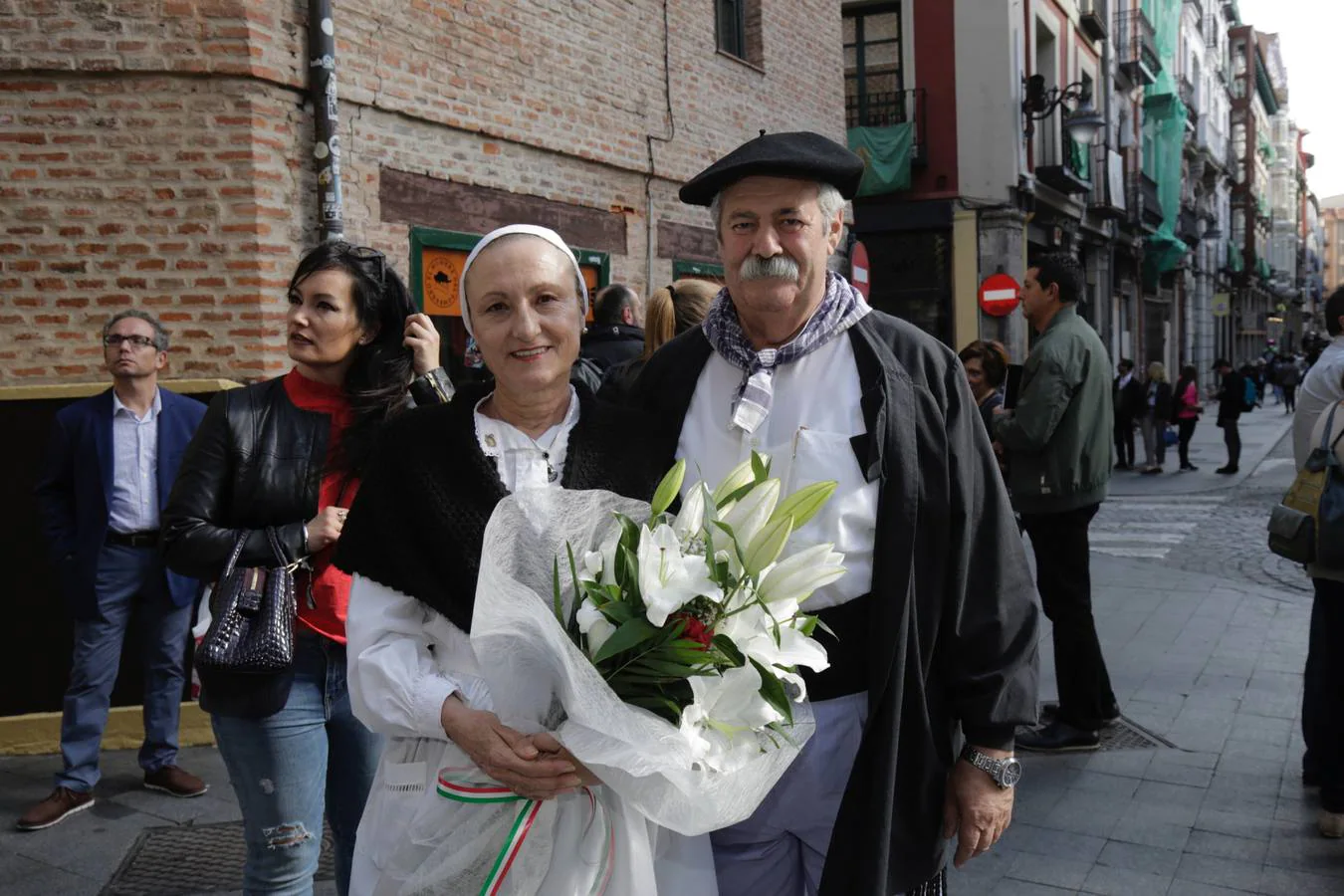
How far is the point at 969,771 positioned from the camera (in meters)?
2.22

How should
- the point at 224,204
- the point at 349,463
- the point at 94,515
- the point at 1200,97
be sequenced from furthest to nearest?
1. the point at 1200,97
2. the point at 224,204
3. the point at 94,515
4. the point at 349,463

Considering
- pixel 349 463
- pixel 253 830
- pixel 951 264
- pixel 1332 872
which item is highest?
pixel 951 264

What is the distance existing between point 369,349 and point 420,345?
0.14 meters

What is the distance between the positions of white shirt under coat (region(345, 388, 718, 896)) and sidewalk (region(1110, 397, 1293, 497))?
1057 cm

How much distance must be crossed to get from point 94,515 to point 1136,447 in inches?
831

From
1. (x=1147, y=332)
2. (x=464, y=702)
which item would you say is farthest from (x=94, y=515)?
(x=1147, y=332)

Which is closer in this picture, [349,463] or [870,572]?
[870,572]

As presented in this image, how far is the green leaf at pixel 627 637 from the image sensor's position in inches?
61.7

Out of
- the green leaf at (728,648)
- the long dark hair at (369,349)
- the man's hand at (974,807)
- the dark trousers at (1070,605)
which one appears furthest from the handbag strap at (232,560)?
the dark trousers at (1070,605)

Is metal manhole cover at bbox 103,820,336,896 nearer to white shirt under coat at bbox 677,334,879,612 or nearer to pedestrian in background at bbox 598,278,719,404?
pedestrian in background at bbox 598,278,719,404

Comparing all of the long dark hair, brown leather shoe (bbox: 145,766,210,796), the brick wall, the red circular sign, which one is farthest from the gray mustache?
the red circular sign

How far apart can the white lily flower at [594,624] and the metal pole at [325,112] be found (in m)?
5.21

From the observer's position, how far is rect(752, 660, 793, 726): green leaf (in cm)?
163

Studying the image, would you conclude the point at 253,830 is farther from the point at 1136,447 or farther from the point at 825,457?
the point at 1136,447
